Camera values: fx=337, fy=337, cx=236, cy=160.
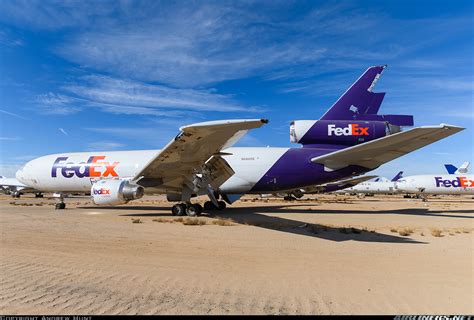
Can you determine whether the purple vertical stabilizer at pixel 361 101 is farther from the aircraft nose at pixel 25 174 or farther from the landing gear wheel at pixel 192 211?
the aircraft nose at pixel 25 174

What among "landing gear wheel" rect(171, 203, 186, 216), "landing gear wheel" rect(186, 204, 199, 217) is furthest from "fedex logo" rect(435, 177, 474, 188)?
"landing gear wheel" rect(171, 203, 186, 216)

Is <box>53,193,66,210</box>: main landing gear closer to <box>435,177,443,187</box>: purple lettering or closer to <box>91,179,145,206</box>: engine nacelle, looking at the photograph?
<box>91,179,145,206</box>: engine nacelle

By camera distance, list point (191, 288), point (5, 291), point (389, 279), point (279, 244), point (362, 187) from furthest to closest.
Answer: point (362, 187) < point (279, 244) < point (389, 279) < point (191, 288) < point (5, 291)

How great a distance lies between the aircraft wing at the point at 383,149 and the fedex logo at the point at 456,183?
34.4 m

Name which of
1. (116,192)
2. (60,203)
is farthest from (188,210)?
(60,203)

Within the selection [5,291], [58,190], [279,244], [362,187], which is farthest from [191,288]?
[362,187]

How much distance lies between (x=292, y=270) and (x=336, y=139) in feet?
41.7

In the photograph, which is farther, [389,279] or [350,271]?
[350,271]

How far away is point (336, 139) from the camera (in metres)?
17.7

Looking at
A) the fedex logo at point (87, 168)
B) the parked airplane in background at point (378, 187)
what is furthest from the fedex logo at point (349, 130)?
the parked airplane in background at point (378, 187)

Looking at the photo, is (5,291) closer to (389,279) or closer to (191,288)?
(191,288)

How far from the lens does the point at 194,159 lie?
549 inches

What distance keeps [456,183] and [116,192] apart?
45.7m

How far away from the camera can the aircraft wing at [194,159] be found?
9.88m
